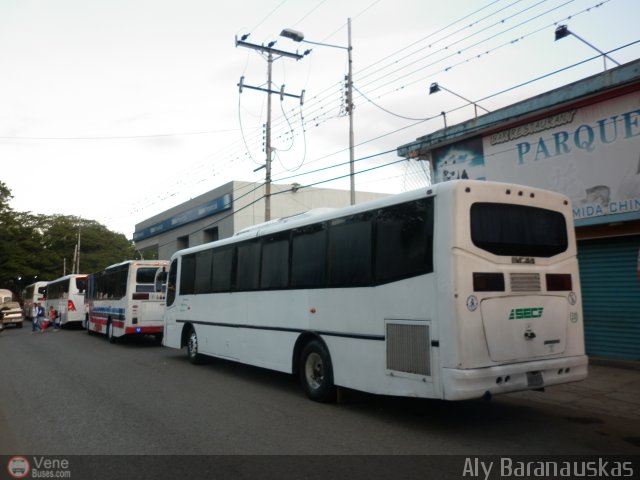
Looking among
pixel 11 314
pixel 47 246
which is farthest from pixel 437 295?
pixel 47 246

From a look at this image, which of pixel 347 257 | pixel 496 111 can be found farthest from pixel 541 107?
pixel 347 257

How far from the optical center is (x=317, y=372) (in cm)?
853

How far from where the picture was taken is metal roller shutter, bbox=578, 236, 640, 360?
11.0m

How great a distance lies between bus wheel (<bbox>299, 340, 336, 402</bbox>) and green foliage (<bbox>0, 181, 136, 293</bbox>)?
45928 millimetres

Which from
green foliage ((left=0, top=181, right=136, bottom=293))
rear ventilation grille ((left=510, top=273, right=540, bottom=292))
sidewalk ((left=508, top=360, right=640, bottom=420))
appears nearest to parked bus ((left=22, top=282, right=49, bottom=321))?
green foliage ((left=0, top=181, right=136, bottom=293))

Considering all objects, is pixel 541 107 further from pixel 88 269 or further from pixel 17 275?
pixel 88 269

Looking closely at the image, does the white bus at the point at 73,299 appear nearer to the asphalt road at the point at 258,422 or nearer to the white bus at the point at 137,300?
the white bus at the point at 137,300

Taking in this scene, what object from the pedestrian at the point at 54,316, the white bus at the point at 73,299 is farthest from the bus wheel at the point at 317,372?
the pedestrian at the point at 54,316

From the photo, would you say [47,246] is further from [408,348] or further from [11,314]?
[408,348]

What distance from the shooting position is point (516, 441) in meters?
6.04

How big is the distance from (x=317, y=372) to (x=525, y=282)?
3.63 m

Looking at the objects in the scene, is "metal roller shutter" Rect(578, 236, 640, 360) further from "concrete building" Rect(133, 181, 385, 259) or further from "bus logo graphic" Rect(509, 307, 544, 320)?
"concrete building" Rect(133, 181, 385, 259)

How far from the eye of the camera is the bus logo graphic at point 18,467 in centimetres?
518

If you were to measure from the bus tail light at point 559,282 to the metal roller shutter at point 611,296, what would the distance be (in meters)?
4.80
